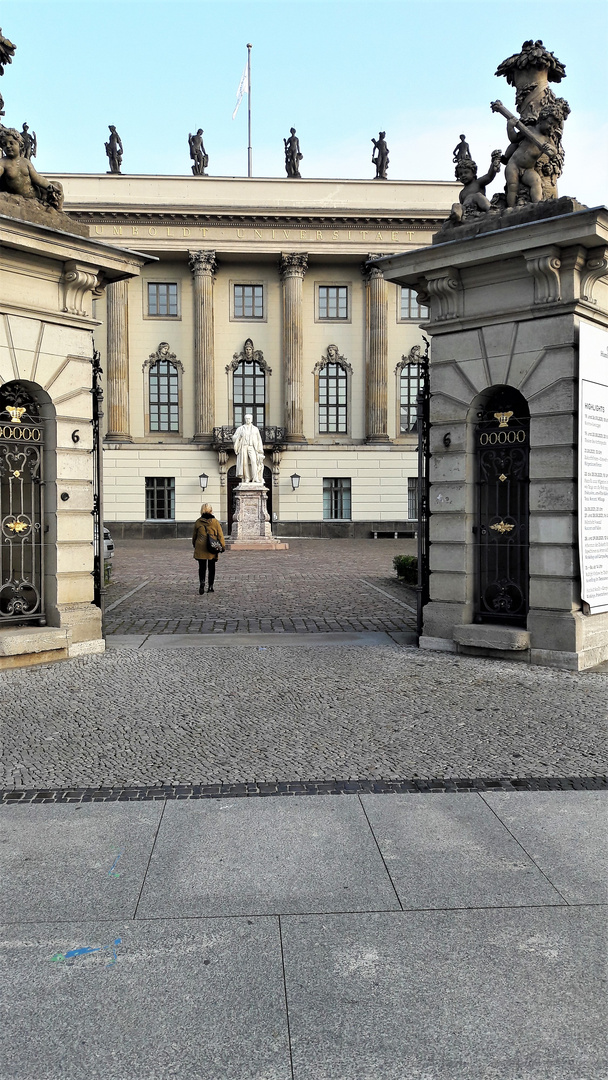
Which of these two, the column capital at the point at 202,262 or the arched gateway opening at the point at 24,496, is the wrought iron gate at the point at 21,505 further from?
the column capital at the point at 202,262

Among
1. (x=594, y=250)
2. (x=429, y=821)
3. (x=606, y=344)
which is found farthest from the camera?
(x=606, y=344)

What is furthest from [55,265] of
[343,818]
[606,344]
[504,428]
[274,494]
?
[274,494]

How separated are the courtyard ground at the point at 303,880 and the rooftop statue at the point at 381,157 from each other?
47586 mm

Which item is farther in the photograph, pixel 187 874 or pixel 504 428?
pixel 504 428

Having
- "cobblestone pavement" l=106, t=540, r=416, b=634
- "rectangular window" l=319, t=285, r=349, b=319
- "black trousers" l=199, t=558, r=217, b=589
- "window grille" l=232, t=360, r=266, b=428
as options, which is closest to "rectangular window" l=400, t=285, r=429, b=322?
"rectangular window" l=319, t=285, r=349, b=319

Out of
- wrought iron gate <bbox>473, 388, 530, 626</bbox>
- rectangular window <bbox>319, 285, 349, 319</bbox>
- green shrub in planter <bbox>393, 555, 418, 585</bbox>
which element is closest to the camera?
wrought iron gate <bbox>473, 388, 530, 626</bbox>

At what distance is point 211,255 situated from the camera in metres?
47.1

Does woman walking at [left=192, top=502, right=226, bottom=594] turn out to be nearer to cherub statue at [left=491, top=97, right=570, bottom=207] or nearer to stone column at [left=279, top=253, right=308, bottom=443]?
cherub statue at [left=491, top=97, right=570, bottom=207]

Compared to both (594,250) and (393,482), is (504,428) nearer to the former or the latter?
(594,250)

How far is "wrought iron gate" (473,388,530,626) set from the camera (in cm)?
970

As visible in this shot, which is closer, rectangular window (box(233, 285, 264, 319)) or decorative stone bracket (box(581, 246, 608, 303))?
decorative stone bracket (box(581, 246, 608, 303))

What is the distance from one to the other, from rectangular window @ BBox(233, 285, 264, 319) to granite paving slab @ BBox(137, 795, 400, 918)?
4670 cm

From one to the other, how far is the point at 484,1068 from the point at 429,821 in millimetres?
2061

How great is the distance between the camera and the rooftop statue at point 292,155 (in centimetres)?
4988
